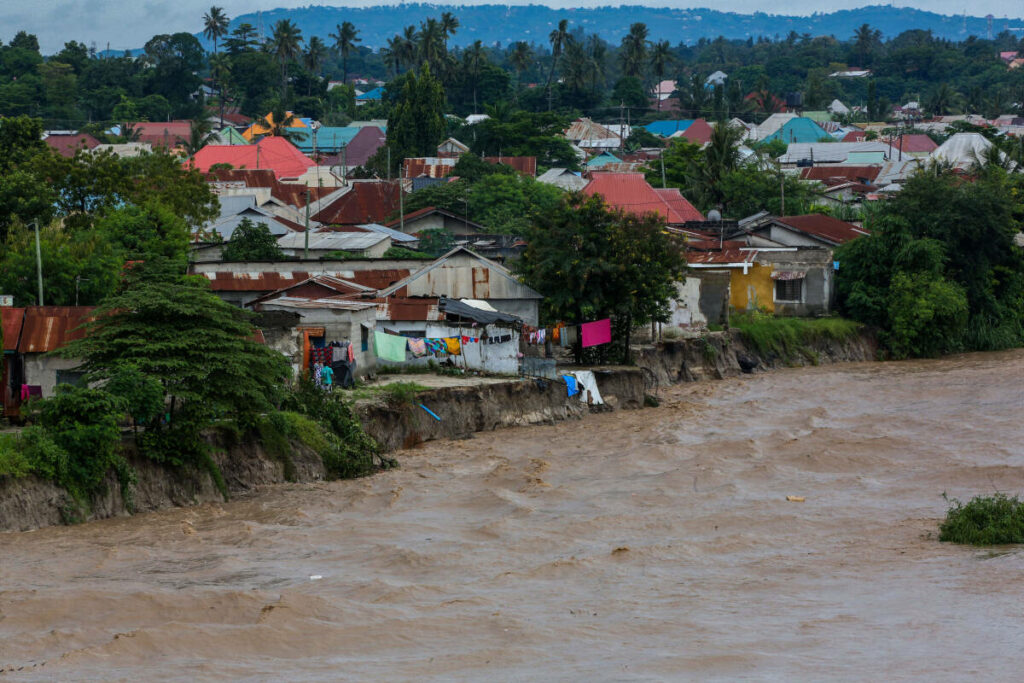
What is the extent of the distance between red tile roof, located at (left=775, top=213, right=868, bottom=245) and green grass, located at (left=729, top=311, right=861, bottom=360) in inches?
145

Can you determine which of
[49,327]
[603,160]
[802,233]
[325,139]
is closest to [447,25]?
[325,139]

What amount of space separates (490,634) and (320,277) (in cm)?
1762

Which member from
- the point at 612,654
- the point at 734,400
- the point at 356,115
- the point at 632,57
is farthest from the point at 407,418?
the point at 632,57

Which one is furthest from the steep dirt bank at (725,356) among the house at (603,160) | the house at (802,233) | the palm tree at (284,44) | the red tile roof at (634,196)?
the palm tree at (284,44)

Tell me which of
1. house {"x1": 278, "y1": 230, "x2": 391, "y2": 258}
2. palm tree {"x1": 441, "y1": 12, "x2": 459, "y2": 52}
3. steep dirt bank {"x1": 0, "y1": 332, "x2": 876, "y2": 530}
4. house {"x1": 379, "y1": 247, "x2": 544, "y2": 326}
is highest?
palm tree {"x1": 441, "y1": 12, "x2": 459, "y2": 52}

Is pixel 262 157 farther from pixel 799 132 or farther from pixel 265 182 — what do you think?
pixel 799 132

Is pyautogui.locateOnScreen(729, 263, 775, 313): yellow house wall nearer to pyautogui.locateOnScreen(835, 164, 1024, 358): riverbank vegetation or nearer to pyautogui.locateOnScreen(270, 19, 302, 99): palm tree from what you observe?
pyautogui.locateOnScreen(835, 164, 1024, 358): riverbank vegetation

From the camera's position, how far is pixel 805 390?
97.3ft

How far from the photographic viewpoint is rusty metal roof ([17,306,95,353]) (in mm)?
18969

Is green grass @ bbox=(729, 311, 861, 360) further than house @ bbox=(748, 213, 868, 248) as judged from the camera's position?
No

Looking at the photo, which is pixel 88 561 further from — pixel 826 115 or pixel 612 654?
pixel 826 115

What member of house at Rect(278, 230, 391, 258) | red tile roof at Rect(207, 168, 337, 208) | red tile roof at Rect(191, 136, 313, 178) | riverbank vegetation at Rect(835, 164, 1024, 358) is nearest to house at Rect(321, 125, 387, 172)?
red tile roof at Rect(191, 136, 313, 178)

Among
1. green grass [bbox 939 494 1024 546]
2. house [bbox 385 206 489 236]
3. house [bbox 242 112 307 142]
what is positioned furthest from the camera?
house [bbox 242 112 307 142]

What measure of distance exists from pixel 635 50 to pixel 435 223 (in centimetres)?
7318
